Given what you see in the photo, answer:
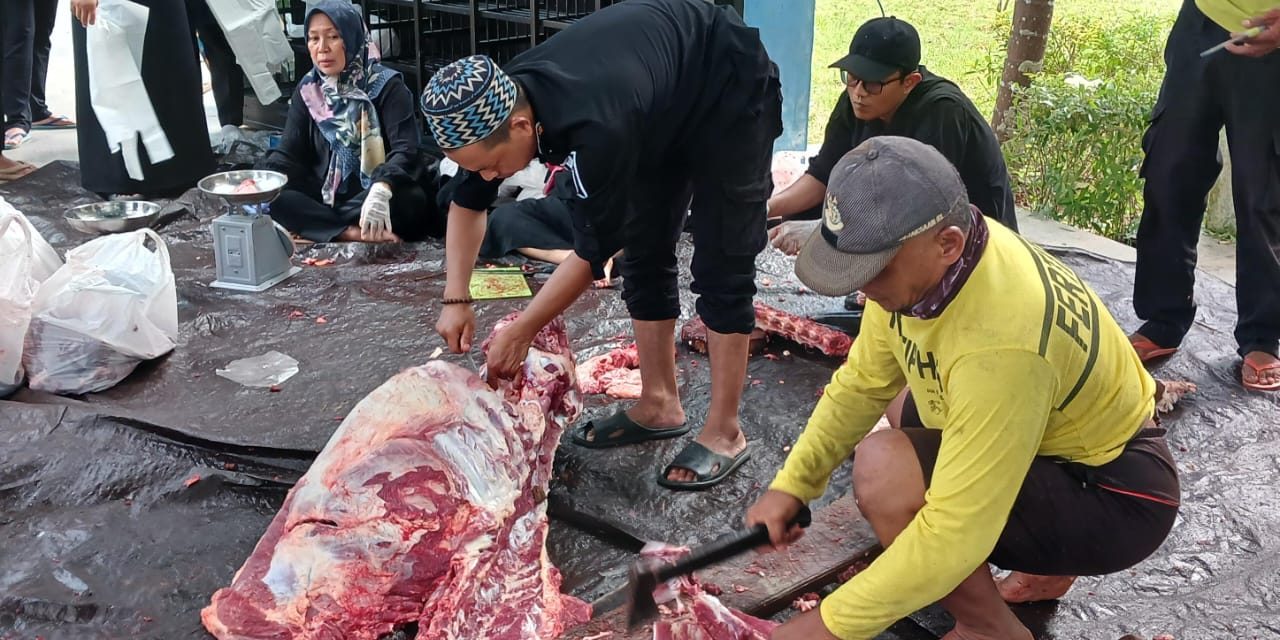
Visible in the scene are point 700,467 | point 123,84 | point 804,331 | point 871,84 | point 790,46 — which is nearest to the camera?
point 700,467

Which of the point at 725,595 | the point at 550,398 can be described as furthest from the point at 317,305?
the point at 725,595

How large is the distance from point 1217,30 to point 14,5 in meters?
6.70

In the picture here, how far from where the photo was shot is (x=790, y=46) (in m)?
6.30

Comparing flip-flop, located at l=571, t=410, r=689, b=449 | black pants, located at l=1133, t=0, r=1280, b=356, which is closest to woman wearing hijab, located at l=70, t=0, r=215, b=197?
flip-flop, located at l=571, t=410, r=689, b=449

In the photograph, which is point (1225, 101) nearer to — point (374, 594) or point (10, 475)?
point (374, 594)

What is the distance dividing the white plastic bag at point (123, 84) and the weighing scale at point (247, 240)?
1428 mm

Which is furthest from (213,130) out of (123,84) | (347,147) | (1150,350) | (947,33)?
(947,33)

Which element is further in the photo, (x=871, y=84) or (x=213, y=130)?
(x=213, y=130)

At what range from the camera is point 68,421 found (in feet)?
10.8

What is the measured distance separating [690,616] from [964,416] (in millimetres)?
771

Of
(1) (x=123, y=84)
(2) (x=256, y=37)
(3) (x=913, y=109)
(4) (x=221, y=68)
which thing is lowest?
(4) (x=221, y=68)

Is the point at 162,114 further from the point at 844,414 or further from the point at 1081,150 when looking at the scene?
the point at 1081,150

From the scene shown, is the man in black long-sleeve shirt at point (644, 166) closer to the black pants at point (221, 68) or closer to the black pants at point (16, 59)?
the black pants at point (221, 68)

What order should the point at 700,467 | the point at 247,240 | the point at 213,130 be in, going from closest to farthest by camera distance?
the point at 700,467
the point at 247,240
the point at 213,130
